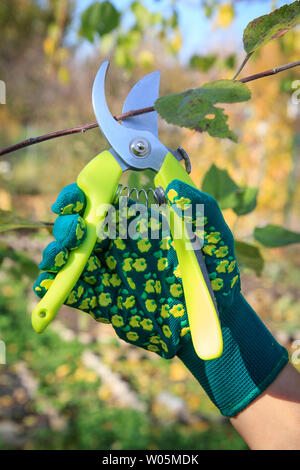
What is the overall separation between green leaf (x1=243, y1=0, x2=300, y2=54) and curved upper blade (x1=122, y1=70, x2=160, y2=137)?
0.74 feet

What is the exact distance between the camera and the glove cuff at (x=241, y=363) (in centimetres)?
79

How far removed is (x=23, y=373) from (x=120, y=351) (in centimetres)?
78

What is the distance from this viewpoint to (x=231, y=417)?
0.81 meters

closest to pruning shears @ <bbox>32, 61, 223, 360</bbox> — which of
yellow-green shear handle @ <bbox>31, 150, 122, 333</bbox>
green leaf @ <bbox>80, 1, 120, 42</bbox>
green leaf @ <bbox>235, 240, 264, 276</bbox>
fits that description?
yellow-green shear handle @ <bbox>31, 150, 122, 333</bbox>

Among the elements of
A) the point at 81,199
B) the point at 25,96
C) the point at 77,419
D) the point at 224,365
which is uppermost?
the point at 25,96

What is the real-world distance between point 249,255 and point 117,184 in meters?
0.40

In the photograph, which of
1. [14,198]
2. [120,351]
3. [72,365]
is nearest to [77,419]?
[72,365]

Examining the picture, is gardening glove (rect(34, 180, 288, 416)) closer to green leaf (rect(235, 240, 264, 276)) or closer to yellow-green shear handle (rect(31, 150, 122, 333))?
yellow-green shear handle (rect(31, 150, 122, 333))

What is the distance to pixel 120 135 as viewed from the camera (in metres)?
0.74

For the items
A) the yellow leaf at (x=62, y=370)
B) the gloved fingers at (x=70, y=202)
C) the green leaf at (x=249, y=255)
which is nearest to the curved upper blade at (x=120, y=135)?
the gloved fingers at (x=70, y=202)

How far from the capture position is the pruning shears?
64cm

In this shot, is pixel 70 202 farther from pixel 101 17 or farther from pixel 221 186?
pixel 101 17

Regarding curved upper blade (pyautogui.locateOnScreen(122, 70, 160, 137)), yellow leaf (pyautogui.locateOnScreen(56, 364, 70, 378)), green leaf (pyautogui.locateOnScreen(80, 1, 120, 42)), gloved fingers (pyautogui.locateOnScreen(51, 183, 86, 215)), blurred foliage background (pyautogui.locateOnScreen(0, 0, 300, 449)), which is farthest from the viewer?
yellow leaf (pyautogui.locateOnScreen(56, 364, 70, 378))

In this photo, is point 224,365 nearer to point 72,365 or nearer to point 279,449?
point 279,449
